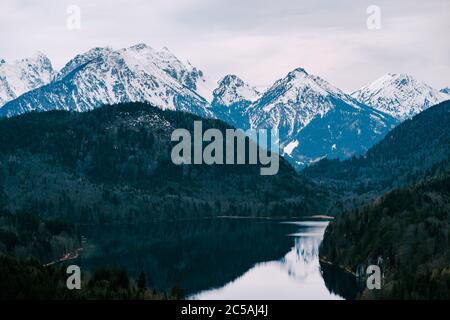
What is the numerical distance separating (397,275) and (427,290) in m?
35.1

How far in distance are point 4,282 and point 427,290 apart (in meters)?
82.6
